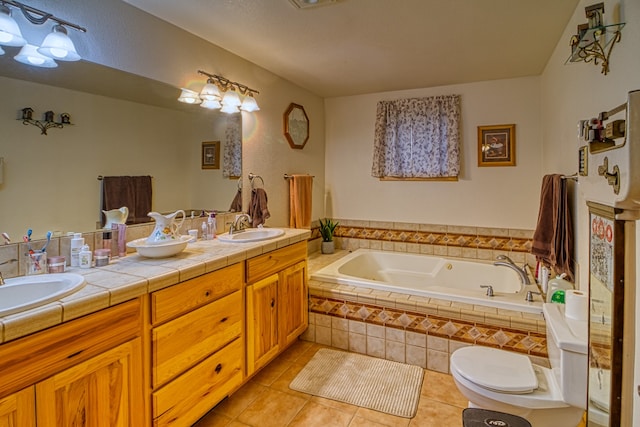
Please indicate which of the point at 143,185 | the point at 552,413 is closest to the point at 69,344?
the point at 143,185

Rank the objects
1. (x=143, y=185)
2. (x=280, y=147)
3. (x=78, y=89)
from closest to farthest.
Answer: (x=78, y=89), (x=143, y=185), (x=280, y=147)

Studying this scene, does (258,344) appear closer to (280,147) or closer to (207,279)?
(207,279)

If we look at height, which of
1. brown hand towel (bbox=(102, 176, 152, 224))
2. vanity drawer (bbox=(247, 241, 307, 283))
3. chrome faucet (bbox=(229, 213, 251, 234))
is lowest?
vanity drawer (bbox=(247, 241, 307, 283))

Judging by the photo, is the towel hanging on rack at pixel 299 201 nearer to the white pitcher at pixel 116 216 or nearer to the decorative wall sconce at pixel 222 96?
the decorative wall sconce at pixel 222 96

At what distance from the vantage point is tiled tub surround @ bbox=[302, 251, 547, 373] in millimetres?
2295

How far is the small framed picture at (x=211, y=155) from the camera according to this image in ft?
8.46

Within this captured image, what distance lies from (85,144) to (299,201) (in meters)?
1.93

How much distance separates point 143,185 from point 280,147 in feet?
4.82

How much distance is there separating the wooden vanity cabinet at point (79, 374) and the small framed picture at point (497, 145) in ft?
10.6

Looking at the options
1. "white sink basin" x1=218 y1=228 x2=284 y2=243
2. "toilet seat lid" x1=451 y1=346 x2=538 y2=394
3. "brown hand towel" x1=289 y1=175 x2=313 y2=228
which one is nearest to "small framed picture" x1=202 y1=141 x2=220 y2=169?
"white sink basin" x1=218 y1=228 x2=284 y2=243

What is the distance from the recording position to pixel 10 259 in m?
1.55

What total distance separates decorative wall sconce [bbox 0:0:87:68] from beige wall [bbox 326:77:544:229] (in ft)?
9.24

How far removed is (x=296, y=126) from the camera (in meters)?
3.57

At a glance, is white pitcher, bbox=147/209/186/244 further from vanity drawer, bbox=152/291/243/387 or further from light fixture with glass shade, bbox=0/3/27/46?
light fixture with glass shade, bbox=0/3/27/46
